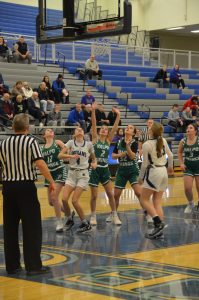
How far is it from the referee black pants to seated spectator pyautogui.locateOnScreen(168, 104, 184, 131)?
17.8 metres

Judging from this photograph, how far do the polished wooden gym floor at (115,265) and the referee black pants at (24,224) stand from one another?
209mm

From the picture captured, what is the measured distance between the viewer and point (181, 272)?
26.1ft

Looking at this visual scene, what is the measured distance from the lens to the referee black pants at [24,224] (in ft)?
26.1

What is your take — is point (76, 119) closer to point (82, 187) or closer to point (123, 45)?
point (82, 187)

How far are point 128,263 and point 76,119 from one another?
1247cm

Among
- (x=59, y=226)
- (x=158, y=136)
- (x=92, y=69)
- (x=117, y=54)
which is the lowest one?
(x=59, y=226)

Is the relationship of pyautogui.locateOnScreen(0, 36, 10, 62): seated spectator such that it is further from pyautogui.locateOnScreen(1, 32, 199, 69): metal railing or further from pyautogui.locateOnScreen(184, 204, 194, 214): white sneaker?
pyautogui.locateOnScreen(184, 204, 194, 214): white sneaker

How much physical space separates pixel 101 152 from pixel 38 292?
5.05 meters

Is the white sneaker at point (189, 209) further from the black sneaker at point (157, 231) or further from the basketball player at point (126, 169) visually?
the black sneaker at point (157, 231)

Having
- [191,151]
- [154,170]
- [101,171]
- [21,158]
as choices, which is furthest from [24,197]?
[191,151]

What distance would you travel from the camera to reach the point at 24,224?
799cm

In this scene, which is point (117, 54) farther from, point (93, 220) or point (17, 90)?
point (93, 220)

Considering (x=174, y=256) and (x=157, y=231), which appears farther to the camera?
(x=157, y=231)

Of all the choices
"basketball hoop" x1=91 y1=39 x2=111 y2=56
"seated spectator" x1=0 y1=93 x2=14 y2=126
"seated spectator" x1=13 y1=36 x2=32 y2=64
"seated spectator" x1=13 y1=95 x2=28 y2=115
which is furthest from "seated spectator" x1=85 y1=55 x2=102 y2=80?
"seated spectator" x1=0 y1=93 x2=14 y2=126
